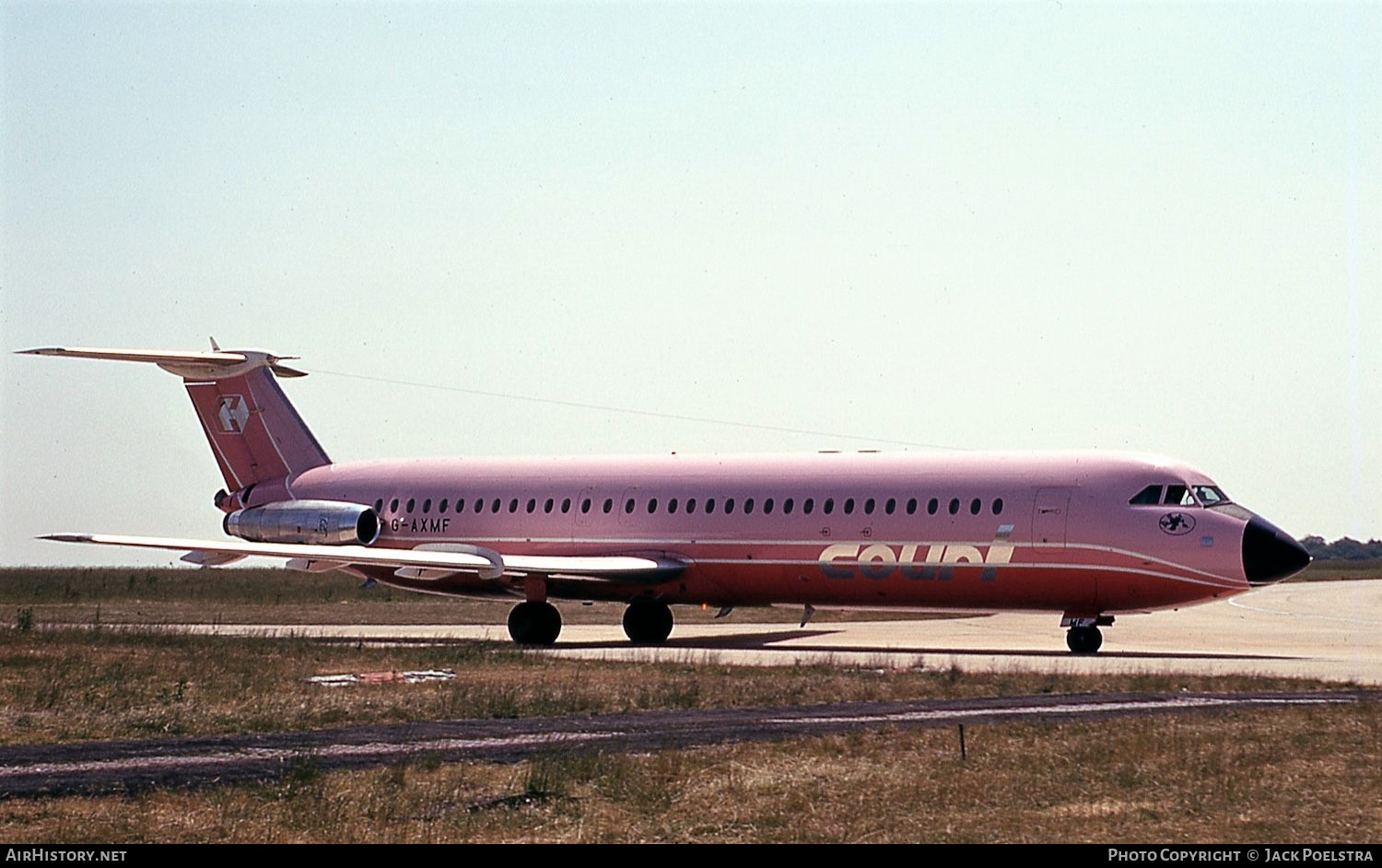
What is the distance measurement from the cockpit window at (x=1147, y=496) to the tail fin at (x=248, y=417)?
73.6 ft

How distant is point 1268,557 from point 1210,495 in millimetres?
1781

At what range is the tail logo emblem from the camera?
47125 millimetres

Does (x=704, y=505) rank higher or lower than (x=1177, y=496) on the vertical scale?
lower

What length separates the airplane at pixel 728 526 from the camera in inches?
1345

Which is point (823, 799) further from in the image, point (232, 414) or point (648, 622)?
point (232, 414)

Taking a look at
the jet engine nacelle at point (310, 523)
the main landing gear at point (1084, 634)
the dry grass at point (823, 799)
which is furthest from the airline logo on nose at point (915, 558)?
the dry grass at point (823, 799)

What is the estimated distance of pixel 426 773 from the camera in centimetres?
1694

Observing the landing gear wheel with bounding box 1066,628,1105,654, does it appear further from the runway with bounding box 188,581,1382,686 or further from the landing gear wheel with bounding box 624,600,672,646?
the landing gear wheel with bounding box 624,600,672,646

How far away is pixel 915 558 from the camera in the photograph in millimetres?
36312

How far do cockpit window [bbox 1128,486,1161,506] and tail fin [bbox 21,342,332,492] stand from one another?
22447 millimetres
